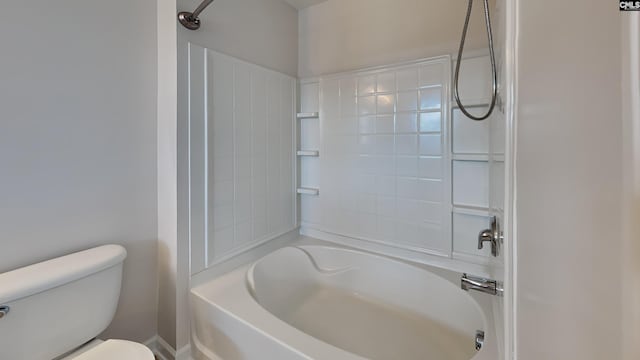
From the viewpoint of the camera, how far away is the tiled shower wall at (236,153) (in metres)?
1.51

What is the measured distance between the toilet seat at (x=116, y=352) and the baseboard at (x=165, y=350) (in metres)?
0.41

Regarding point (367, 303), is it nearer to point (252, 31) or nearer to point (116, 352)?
point (116, 352)

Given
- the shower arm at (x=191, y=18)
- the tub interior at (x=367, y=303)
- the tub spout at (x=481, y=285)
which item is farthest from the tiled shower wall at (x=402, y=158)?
the shower arm at (x=191, y=18)

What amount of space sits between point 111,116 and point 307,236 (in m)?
1.63

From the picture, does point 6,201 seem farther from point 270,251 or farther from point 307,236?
point 307,236

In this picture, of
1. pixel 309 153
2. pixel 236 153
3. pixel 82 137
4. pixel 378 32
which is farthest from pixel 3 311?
pixel 378 32

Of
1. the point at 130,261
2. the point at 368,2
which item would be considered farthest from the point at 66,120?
the point at 368,2

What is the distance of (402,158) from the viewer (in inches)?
72.7

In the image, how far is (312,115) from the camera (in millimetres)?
2203

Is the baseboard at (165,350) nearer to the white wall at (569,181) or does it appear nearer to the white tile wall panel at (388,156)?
the white tile wall panel at (388,156)

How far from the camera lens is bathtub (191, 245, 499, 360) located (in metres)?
1.22

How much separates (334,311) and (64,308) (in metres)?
1.45

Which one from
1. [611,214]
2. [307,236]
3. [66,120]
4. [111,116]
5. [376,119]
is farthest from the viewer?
[307,236]

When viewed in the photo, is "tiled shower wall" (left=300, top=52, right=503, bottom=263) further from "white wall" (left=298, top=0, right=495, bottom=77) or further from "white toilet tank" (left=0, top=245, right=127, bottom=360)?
"white toilet tank" (left=0, top=245, right=127, bottom=360)
